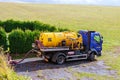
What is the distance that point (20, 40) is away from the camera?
26547mm

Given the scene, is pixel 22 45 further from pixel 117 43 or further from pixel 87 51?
pixel 117 43

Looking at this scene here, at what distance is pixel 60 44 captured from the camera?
2439 centimetres

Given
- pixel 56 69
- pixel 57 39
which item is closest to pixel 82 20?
pixel 57 39

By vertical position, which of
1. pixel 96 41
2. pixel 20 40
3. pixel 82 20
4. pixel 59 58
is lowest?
pixel 59 58

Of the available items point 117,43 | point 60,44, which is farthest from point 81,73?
point 117,43

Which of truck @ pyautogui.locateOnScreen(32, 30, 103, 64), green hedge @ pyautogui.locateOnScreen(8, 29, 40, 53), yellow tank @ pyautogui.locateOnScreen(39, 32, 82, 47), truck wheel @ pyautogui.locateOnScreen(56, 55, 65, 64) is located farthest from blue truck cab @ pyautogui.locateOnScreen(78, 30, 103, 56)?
green hedge @ pyautogui.locateOnScreen(8, 29, 40, 53)

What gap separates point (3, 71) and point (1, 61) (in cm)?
65

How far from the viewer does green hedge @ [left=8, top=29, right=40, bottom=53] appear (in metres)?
26.2

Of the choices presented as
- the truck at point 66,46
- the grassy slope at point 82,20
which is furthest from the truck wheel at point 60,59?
the grassy slope at point 82,20

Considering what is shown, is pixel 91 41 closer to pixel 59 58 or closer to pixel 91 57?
pixel 91 57

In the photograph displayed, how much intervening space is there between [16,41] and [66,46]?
4335 millimetres

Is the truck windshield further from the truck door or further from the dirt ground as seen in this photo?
the dirt ground

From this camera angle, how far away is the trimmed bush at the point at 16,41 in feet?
85.9

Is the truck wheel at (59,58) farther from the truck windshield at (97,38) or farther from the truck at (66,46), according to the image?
the truck windshield at (97,38)
